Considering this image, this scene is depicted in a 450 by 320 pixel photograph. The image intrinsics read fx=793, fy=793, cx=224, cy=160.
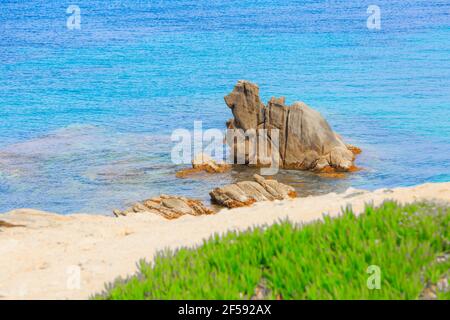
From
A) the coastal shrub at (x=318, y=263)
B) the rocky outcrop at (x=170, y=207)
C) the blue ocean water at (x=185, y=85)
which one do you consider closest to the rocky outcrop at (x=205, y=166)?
the blue ocean water at (x=185, y=85)

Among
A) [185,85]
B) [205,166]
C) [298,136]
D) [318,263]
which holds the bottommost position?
[205,166]

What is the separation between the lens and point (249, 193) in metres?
29.8

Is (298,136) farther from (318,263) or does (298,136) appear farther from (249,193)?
(318,263)

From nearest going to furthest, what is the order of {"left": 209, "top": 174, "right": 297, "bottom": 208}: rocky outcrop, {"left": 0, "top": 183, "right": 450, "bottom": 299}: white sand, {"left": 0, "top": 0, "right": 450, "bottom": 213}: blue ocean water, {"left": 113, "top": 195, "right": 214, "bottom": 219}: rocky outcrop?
{"left": 0, "top": 183, "right": 450, "bottom": 299}: white sand < {"left": 113, "top": 195, "right": 214, "bottom": 219}: rocky outcrop < {"left": 209, "top": 174, "right": 297, "bottom": 208}: rocky outcrop < {"left": 0, "top": 0, "right": 450, "bottom": 213}: blue ocean water

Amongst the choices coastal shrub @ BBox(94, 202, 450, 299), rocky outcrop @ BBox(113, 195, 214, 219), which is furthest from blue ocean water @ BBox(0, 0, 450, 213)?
coastal shrub @ BBox(94, 202, 450, 299)

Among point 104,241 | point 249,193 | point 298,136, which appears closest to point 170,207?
point 249,193

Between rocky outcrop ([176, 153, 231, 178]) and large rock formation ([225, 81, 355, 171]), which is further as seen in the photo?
rocky outcrop ([176, 153, 231, 178])

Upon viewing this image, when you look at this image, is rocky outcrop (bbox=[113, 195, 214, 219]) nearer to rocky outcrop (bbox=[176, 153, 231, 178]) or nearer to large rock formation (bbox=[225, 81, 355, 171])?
rocky outcrop (bbox=[176, 153, 231, 178])

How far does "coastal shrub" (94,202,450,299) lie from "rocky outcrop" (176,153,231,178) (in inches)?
870

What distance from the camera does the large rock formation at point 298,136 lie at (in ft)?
114

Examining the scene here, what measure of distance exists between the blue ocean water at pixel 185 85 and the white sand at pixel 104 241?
39.3 ft

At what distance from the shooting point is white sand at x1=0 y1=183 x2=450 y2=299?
13156mm

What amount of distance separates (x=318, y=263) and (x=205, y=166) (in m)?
24.3
